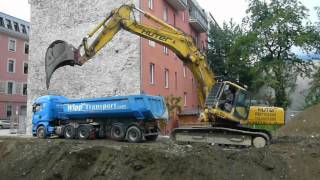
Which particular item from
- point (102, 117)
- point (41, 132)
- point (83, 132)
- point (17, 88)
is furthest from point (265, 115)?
point (17, 88)

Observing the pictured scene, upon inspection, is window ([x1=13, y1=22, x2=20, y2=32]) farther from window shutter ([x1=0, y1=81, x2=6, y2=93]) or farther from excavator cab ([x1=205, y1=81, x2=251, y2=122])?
excavator cab ([x1=205, y1=81, x2=251, y2=122])

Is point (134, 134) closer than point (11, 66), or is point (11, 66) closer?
point (134, 134)

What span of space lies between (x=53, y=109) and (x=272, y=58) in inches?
998

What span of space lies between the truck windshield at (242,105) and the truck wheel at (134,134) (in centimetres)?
568

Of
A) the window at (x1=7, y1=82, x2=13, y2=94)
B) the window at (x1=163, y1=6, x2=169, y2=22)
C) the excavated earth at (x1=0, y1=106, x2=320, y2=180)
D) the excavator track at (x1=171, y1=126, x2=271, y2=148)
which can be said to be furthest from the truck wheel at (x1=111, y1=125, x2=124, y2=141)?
the window at (x1=7, y1=82, x2=13, y2=94)

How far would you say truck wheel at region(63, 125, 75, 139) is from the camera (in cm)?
2186

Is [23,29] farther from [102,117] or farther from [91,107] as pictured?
[102,117]

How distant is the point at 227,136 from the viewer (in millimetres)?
15711

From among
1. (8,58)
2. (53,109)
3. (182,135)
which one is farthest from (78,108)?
(8,58)

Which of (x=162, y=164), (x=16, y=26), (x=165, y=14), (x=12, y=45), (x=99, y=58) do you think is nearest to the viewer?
(x=162, y=164)

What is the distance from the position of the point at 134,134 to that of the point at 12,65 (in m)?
43.5

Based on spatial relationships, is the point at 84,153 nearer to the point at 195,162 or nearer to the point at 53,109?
the point at 195,162

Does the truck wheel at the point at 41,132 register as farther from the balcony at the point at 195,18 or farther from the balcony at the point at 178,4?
the balcony at the point at 195,18

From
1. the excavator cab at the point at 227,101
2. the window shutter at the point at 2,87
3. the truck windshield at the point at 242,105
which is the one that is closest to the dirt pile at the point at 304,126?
the truck windshield at the point at 242,105
